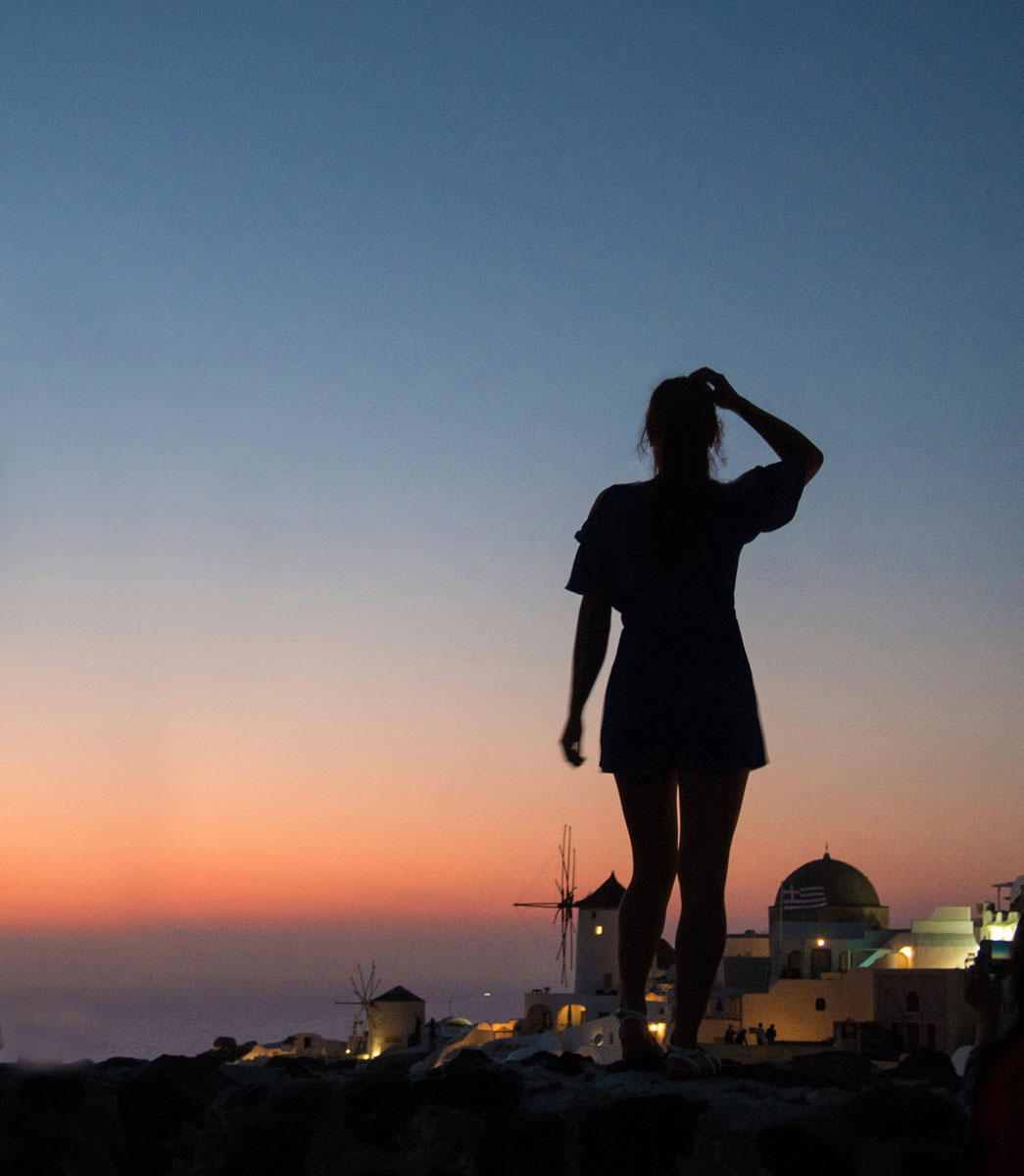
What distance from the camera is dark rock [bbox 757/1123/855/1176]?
262 cm

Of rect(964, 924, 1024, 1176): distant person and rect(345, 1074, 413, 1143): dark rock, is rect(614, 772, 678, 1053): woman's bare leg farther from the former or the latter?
rect(964, 924, 1024, 1176): distant person

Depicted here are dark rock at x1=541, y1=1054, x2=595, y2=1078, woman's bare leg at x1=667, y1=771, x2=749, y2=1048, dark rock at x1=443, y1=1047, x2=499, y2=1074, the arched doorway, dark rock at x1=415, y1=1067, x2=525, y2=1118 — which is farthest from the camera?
the arched doorway

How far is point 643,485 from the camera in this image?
4016 millimetres

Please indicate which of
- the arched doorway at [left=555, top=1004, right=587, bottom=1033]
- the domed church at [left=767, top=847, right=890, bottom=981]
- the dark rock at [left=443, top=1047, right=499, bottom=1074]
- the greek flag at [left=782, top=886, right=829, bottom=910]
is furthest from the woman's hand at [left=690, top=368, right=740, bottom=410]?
the greek flag at [left=782, top=886, right=829, bottom=910]

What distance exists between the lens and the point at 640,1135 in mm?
2742

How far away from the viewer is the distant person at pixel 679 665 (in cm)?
361

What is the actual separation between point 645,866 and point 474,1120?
1.08m

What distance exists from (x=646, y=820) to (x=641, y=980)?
1.64ft

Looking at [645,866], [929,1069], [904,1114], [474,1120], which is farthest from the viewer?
[645,866]

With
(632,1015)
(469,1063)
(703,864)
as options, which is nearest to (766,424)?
(703,864)

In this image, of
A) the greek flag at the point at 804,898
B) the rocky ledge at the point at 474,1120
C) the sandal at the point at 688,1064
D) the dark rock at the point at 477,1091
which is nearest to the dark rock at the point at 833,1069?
the rocky ledge at the point at 474,1120

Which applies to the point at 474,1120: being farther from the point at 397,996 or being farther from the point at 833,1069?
the point at 397,996

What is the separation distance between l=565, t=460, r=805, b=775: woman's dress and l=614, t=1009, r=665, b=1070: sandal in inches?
26.3

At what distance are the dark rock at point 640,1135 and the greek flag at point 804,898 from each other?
56.0 meters
